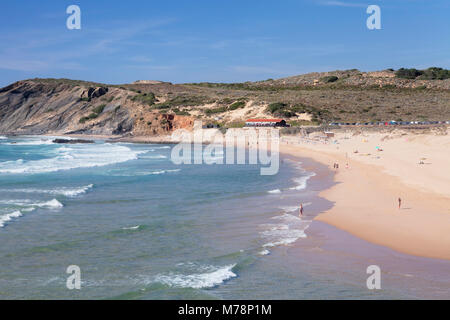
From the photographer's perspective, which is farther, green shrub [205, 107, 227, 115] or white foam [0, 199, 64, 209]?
green shrub [205, 107, 227, 115]

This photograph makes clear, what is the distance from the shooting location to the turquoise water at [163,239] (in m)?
11.4

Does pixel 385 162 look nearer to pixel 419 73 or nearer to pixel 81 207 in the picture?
pixel 81 207

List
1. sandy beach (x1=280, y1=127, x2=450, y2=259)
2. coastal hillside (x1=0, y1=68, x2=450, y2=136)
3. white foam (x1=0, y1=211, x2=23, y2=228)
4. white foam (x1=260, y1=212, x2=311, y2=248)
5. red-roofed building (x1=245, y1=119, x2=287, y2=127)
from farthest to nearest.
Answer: coastal hillside (x1=0, y1=68, x2=450, y2=136) < red-roofed building (x1=245, y1=119, x2=287, y2=127) < white foam (x1=0, y1=211, x2=23, y2=228) < sandy beach (x1=280, y1=127, x2=450, y2=259) < white foam (x1=260, y1=212, x2=311, y2=248)

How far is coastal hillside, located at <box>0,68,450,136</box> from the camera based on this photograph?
73.9 m

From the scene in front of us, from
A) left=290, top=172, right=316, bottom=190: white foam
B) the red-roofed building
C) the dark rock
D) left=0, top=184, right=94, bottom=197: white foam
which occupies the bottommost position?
left=0, top=184, right=94, bottom=197: white foam

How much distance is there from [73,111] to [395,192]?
84930 mm

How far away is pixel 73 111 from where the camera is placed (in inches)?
3809

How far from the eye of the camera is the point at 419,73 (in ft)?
383

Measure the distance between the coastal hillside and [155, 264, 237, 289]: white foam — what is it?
5807 centimetres

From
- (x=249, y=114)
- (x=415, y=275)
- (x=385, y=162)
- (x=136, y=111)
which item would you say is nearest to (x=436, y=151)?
(x=385, y=162)

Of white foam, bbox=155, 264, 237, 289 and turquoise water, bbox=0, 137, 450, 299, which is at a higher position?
turquoise water, bbox=0, 137, 450, 299

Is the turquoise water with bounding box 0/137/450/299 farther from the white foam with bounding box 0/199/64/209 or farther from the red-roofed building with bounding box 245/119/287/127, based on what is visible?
the red-roofed building with bounding box 245/119/287/127

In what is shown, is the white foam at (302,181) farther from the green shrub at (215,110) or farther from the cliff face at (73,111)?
the green shrub at (215,110)

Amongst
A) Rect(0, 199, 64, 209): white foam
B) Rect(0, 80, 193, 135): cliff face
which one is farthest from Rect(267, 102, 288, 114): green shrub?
Rect(0, 199, 64, 209): white foam
